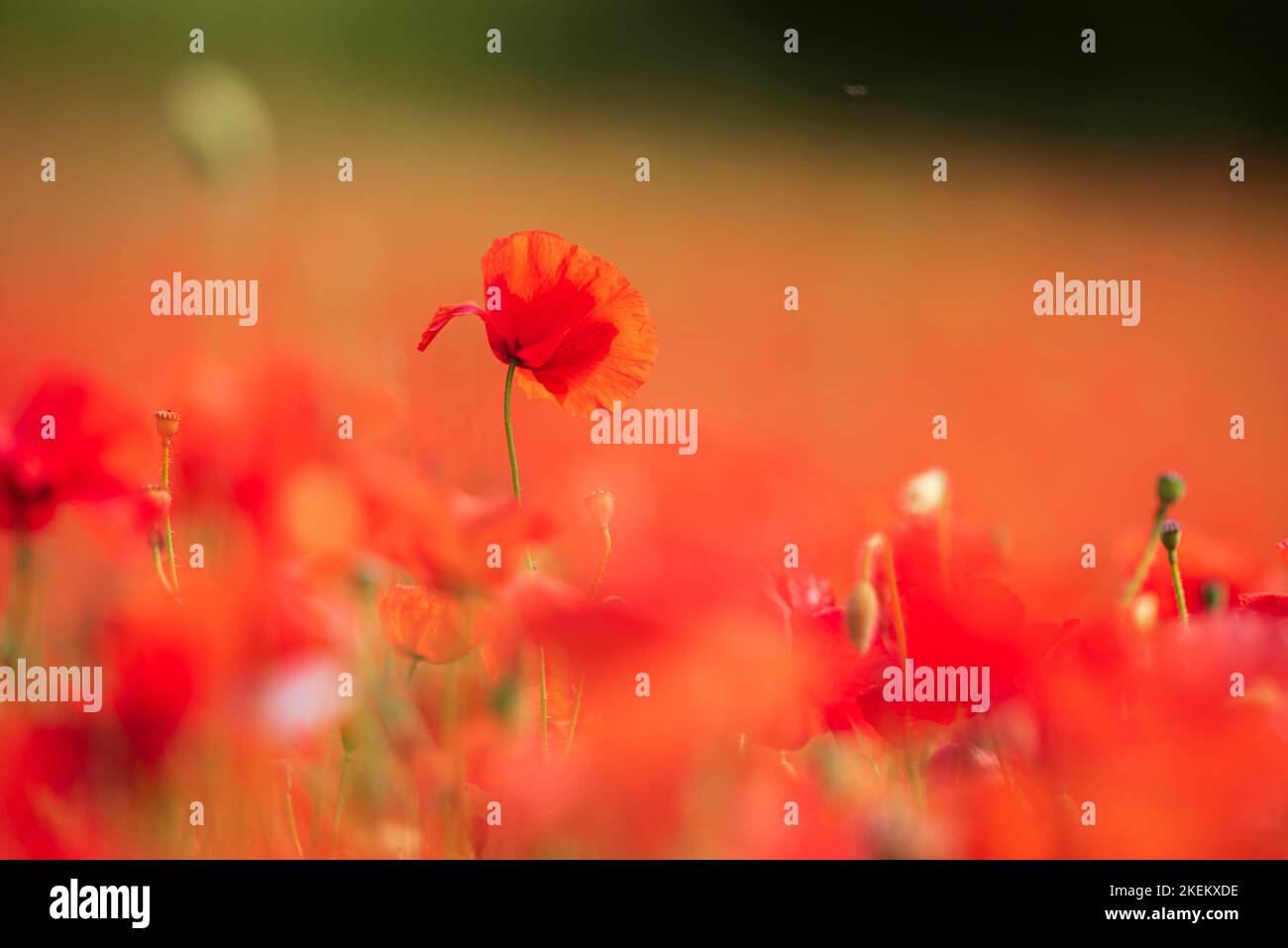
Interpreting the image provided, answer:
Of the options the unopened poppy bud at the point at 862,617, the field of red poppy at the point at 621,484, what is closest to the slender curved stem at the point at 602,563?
the field of red poppy at the point at 621,484

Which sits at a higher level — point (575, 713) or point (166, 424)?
point (166, 424)

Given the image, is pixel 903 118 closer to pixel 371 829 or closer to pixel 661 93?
pixel 661 93

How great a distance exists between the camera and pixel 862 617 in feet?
1.21

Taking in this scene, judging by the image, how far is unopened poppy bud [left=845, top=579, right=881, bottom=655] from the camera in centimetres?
37

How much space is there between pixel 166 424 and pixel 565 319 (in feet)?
0.49

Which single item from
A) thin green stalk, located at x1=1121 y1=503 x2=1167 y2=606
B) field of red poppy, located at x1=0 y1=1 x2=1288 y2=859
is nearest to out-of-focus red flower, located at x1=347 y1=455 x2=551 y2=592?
field of red poppy, located at x1=0 y1=1 x2=1288 y2=859

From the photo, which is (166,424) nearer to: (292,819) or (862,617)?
(292,819)

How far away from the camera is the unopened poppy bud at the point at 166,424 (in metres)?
0.40

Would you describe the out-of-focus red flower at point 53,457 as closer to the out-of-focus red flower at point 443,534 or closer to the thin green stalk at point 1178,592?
the out-of-focus red flower at point 443,534

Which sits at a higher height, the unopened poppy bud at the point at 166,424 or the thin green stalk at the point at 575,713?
the unopened poppy bud at the point at 166,424

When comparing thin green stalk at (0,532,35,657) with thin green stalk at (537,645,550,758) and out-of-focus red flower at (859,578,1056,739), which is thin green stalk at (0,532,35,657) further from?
out-of-focus red flower at (859,578,1056,739)

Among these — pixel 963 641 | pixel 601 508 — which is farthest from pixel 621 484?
pixel 963 641

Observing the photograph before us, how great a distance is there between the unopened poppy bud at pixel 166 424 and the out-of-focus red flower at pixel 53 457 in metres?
0.01

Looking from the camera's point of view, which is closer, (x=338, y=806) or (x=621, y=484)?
(x=338, y=806)
